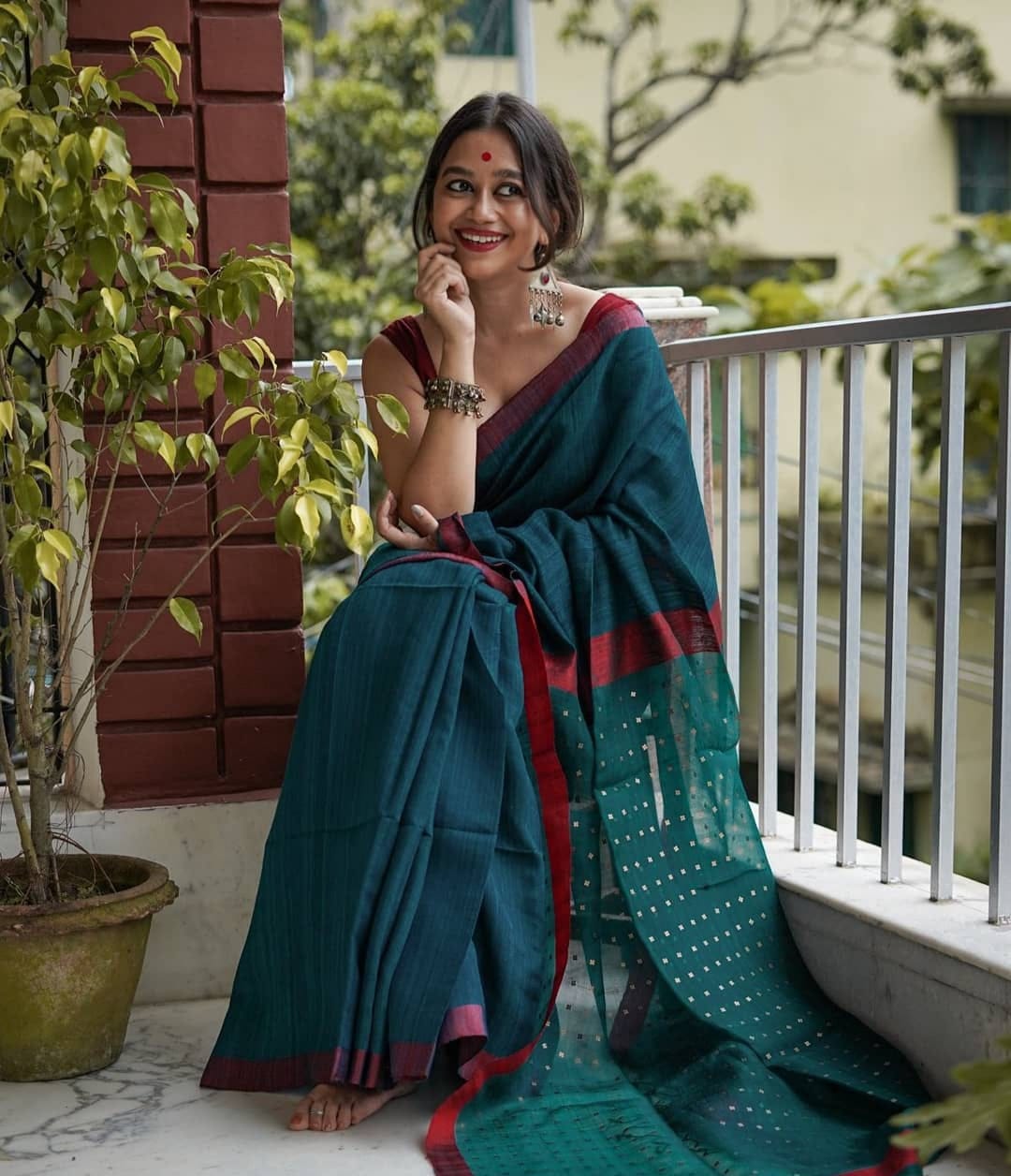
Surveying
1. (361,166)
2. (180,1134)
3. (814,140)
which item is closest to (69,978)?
(180,1134)

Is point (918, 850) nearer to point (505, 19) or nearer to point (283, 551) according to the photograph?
point (505, 19)

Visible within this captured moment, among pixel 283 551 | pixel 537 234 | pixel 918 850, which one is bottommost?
pixel 918 850

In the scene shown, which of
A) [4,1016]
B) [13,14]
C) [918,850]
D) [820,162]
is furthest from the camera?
[820,162]

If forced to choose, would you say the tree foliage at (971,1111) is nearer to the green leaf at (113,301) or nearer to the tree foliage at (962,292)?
the green leaf at (113,301)

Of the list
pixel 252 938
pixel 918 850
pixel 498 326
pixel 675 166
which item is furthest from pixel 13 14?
pixel 675 166

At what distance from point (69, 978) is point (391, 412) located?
3.16 feet

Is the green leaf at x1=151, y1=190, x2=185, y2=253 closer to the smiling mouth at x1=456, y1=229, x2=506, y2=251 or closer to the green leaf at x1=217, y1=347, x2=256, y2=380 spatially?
the green leaf at x1=217, y1=347, x2=256, y2=380

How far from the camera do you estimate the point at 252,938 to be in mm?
2404

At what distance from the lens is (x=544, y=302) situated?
2643mm

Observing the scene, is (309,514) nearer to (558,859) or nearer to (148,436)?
(148,436)

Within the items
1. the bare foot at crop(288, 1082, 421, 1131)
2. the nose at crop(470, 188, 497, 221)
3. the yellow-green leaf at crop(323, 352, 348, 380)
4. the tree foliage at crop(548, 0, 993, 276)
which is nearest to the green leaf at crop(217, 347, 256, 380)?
the yellow-green leaf at crop(323, 352, 348, 380)

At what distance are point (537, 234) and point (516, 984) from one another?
1186 millimetres

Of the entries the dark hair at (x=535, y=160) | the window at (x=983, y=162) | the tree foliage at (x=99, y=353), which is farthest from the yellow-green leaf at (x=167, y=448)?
the window at (x=983, y=162)

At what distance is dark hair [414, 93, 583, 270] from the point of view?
8.41 feet
